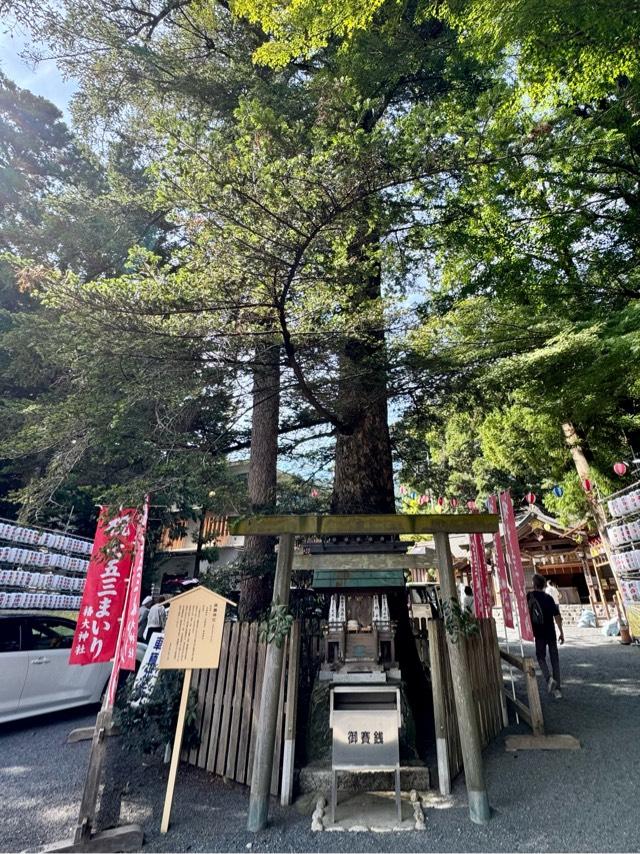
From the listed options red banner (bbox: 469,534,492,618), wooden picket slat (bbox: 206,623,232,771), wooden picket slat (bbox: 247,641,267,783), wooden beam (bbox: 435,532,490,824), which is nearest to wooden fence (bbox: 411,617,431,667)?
red banner (bbox: 469,534,492,618)

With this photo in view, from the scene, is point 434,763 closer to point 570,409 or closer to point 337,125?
point 570,409

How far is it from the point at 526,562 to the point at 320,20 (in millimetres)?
18377

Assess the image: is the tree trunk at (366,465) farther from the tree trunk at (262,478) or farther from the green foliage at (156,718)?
the green foliage at (156,718)

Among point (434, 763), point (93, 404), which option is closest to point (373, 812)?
point (434, 763)

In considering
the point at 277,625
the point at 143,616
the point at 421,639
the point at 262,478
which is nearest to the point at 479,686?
the point at 421,639

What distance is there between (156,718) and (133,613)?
1.18 metres

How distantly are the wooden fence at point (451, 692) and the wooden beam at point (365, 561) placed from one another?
0.57 metres

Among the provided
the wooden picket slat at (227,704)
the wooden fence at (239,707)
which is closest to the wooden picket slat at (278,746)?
the wooden fence at (239,707)

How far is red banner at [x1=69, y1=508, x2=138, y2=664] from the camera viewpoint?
4.44 m

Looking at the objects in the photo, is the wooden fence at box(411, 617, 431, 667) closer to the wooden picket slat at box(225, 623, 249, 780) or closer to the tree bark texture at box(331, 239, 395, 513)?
the tree bark texture at box(331, 239, 395, 513)

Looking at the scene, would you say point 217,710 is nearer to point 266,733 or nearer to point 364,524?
point 266,733

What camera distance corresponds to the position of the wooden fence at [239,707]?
3912mm

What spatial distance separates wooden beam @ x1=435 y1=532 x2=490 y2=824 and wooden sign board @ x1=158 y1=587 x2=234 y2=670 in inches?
80.8

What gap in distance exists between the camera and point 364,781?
3.87 metres
